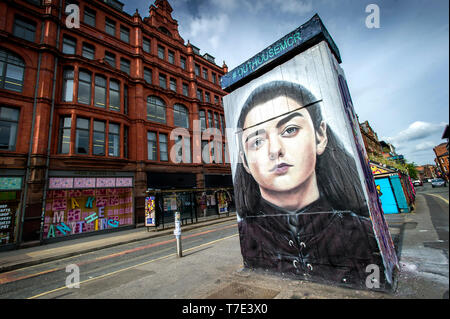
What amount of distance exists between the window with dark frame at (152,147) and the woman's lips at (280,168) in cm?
1798

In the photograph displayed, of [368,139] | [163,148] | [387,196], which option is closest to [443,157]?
[387,196]

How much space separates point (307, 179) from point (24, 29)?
22835mm

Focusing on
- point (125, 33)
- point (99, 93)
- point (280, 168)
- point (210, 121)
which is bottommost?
point (280, 168)

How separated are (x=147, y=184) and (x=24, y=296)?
1437 cm

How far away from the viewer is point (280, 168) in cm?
472

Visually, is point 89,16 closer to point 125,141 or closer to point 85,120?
point 85,120

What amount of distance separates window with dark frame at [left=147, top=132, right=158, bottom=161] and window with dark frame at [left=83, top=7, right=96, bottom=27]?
37.8ft

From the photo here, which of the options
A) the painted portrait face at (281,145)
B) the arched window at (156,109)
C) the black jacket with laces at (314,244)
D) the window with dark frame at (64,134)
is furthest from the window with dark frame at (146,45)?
the black jacket with laces at (314,244)

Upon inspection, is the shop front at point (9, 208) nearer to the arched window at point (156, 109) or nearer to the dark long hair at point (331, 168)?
the arched window at point (156, 109)

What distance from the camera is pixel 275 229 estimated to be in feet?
15.7

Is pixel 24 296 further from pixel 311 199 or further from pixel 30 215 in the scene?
pixel 30 215

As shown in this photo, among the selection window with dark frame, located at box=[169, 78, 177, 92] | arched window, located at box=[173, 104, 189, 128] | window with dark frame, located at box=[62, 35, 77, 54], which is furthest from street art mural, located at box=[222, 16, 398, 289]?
window with dark frame, located at box=[169, 78, 177, 92]

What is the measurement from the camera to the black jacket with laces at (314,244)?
3660 millimetres

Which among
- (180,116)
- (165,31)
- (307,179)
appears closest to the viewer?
(307,179)
